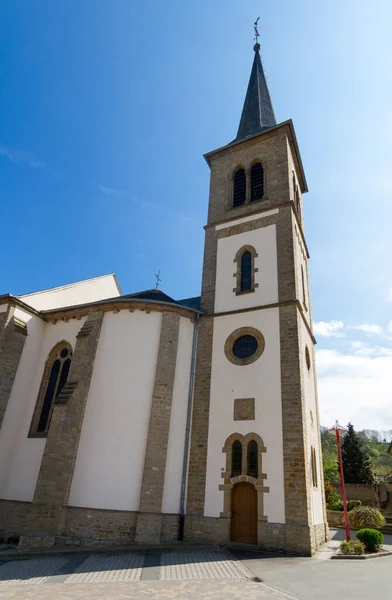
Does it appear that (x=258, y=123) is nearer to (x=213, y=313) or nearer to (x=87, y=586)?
(x=213, y=313)

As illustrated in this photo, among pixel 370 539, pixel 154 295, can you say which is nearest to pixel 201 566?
pixel 370 539

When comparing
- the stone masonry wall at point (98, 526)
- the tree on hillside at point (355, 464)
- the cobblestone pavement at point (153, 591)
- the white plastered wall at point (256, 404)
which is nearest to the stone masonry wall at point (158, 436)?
the stone masonry wall at point (98, 526)

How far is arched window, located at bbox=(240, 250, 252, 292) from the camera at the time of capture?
17047mm

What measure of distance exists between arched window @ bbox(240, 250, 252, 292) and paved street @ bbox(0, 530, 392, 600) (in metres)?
9.91

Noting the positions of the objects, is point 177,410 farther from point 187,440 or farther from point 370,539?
point 370,539

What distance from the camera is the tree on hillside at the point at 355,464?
3866cm

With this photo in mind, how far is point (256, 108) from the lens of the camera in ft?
79.8

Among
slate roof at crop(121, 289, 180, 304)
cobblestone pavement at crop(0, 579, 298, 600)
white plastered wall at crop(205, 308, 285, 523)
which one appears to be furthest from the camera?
slate roof at crop(121, 289, 180, 304)

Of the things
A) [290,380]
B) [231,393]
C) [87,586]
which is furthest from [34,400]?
[290,380]

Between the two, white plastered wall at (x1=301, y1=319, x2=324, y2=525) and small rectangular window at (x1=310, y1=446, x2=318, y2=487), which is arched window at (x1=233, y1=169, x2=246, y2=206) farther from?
small rectangular window at (x1=310, y1=446, x2=318, y2=487)

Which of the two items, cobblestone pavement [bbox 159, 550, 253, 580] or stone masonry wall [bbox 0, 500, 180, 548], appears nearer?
cobblestone pavement [bbox 159, 550, 253, 580]

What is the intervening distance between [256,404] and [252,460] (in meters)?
1.89

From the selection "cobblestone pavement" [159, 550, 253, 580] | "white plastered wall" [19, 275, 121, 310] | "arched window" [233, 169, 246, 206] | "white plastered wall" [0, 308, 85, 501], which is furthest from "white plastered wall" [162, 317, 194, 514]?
"arched window" [233, 169, 246, 206]

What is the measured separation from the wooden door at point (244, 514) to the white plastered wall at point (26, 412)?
725 centimetres
